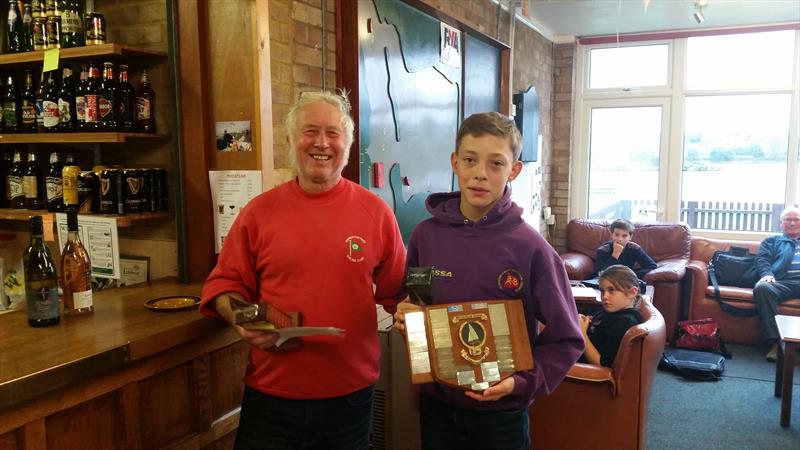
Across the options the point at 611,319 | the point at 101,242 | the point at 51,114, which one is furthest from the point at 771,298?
the point at 51,114

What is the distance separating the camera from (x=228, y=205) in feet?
6.78

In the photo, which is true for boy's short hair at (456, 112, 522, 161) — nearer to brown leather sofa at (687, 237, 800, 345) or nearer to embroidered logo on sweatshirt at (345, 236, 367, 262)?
embroidered logo on sweatshirt at (345, 236, 367, 262)

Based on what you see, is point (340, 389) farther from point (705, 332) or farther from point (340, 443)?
point (705, 332)

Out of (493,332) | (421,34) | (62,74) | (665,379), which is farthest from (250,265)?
(665,379)

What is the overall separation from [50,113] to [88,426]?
1235mm

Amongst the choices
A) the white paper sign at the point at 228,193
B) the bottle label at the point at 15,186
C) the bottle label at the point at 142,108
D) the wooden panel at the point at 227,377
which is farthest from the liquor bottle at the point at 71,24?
the wooden panel at the point at 227,377

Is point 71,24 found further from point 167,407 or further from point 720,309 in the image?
point 720,309

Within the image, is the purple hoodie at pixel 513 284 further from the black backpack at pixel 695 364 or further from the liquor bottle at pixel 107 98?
the black backpack at pixel 695 364

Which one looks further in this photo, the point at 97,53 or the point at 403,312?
the point at 97,53

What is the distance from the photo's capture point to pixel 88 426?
1.41m

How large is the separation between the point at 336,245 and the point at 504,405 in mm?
562

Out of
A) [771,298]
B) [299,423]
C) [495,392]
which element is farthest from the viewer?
[771,298]

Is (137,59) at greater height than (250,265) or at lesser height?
greater

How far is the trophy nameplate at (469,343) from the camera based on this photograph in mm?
1293
